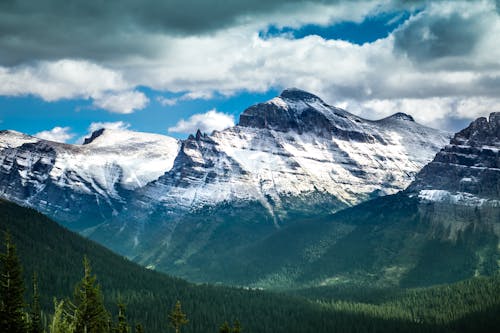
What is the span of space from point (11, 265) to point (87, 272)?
1082cm

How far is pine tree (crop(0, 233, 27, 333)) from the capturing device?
344ft

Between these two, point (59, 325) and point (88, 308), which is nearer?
point (59, 325)

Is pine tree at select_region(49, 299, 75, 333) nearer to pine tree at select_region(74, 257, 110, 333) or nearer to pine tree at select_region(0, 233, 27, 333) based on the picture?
pine tree at select_region(74, 257, 110, 333)

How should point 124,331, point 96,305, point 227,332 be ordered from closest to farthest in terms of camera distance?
point 227,332
point 96,305
point 124,331

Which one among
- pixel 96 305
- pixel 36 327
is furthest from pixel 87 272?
pixel 36 327

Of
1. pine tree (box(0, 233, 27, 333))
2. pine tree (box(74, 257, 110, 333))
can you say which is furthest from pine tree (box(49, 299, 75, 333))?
pine tree (box(0, 233, 27, 333))

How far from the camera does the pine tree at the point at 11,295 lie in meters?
105

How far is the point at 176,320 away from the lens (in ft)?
377

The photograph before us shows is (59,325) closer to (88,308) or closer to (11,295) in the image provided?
(88,308)

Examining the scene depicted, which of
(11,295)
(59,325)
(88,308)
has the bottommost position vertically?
(59,325)

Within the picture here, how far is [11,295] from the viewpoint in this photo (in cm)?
10606

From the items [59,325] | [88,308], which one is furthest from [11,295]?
[88,308]

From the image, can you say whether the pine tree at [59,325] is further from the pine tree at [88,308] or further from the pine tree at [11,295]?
the pine tree at [11,295]

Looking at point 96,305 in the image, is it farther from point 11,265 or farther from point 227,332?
point 227,332
